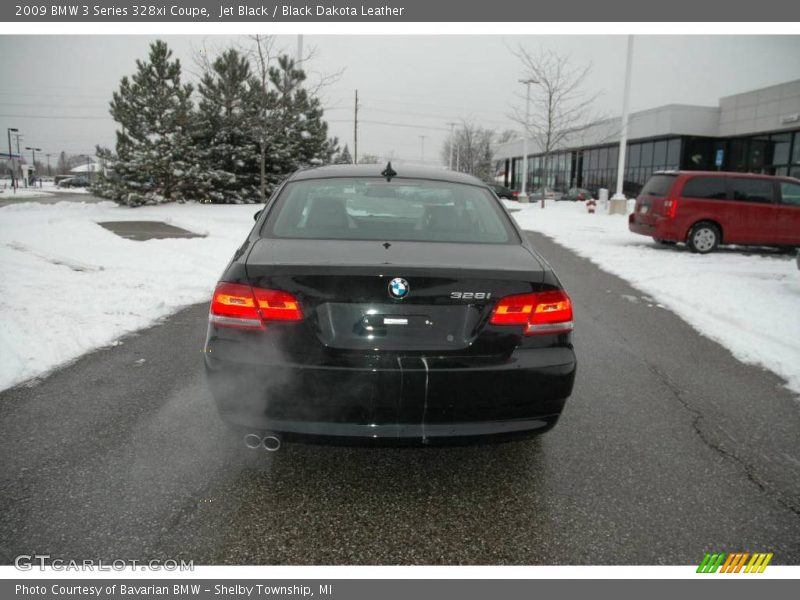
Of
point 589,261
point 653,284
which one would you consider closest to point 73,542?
point 653,284

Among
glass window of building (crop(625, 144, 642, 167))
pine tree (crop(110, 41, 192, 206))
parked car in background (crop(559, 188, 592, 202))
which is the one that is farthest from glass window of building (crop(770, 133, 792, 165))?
pine tree (crop(110, 41, 192, 206))

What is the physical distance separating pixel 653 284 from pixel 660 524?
7.07 m

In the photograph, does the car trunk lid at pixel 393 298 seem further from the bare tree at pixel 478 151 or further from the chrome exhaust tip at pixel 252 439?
the bare tree at pixel 478 151

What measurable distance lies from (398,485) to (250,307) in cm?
117

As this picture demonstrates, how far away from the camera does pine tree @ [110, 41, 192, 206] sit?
23.9 m

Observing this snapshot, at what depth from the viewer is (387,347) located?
256cm

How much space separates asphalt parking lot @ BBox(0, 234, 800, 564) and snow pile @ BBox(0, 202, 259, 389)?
81 centimetres

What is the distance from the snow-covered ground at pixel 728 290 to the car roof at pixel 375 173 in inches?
122

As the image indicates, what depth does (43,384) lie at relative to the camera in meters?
4.28

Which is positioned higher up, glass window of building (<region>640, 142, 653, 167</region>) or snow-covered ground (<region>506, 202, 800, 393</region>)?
glass window of building (<region>640, 142, 653, 167</region>)

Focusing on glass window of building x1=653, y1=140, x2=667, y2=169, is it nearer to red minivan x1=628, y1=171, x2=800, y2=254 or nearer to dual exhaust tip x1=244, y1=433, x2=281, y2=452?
red minivan x1=628, y1=171, x2=800, y2=254

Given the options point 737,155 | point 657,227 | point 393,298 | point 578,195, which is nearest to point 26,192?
point 578,195

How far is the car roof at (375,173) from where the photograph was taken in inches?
151

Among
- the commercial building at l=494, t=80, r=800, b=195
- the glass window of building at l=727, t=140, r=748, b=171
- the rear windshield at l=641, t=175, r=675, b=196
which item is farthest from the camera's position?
the glass window of building at l=727, t=140, r=748, b=171
